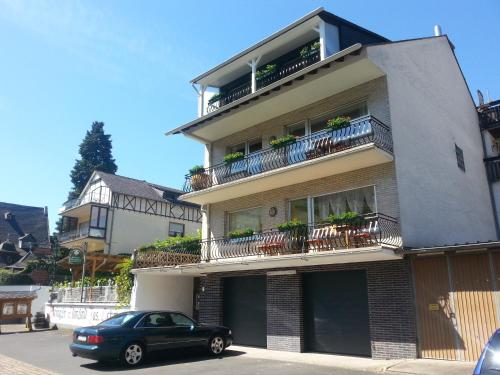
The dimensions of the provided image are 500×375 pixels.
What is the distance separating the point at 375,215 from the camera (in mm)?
12883

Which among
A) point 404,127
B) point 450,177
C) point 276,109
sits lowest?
point 450,177

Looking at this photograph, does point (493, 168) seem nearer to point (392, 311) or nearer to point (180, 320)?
point (392, 311)

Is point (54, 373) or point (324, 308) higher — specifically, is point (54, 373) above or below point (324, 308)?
below

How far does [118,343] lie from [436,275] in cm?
840

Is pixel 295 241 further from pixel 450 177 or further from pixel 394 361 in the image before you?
pixel 450 177

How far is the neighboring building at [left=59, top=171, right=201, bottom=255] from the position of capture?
109 feet

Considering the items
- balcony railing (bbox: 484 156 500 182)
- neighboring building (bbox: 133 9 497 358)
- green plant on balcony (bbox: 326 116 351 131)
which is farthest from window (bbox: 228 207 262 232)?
balcony railing (bbox: 484 156 500 182)

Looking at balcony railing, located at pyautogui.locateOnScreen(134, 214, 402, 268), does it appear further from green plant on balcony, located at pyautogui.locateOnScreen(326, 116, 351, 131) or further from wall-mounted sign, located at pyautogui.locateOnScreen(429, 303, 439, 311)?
green plant on balcony, located at pyautogui.locateOnScreen(326, 116, 351, 131)

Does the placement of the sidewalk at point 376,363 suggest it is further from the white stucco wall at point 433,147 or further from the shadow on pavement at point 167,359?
the white stucco wall at point 433,147

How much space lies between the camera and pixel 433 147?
15258 millimetres

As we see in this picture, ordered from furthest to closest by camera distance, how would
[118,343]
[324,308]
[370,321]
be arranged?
1. [324,308]
2. [370,321]
3. [118,343]

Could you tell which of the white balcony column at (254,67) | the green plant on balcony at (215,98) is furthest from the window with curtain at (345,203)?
the green plant on balcony at (215,98)

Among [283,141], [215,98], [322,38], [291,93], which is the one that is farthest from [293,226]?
[215,98]

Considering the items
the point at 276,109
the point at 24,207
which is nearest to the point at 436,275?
the point at 276,109
